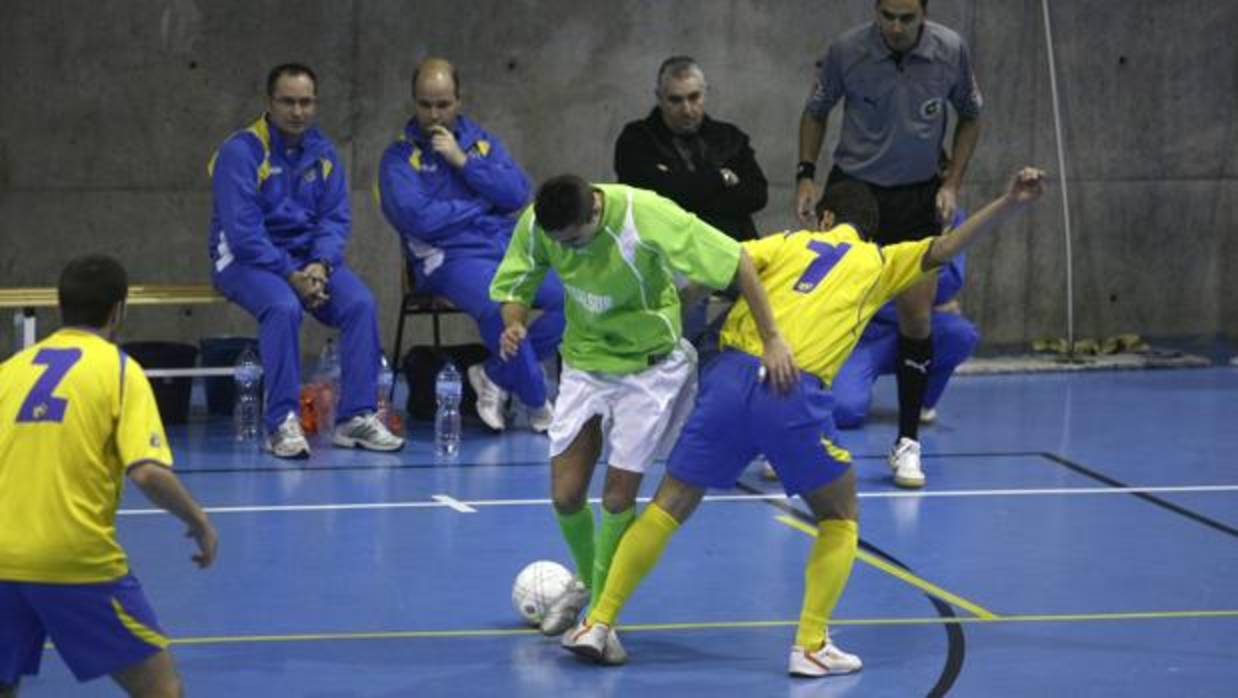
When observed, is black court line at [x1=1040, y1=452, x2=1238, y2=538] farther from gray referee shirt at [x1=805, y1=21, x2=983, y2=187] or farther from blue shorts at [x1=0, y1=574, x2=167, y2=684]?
blue shorts at [x1=0, y1=574, x2=167, y2=684]

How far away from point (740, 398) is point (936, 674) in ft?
3.53

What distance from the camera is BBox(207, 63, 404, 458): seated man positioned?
10820mm

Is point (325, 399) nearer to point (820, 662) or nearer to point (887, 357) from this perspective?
point (887, 357)

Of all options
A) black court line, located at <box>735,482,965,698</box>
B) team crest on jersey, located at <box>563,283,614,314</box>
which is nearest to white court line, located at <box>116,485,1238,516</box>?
black court line, located at <box>735,482,965,698</box>

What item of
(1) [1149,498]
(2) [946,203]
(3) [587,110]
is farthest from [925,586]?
(3) [587,110]

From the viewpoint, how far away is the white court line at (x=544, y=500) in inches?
373

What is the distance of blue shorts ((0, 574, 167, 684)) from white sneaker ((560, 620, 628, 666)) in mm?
1878

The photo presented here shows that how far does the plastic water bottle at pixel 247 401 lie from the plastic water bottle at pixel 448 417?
97 centimetres

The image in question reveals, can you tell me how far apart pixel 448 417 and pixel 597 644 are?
4180 mm

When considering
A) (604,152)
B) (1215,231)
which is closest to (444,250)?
(604,152)

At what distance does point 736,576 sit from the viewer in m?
8.28

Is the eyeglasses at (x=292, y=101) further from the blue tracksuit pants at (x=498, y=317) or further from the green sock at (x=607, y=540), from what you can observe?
the green sock at (x=607, y=540)

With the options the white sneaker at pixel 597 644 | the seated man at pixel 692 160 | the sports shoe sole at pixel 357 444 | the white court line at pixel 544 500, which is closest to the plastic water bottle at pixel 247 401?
the sports shoe sole at pixel 357 444

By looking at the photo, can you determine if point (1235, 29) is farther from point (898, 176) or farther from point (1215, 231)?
point (898, 176)
